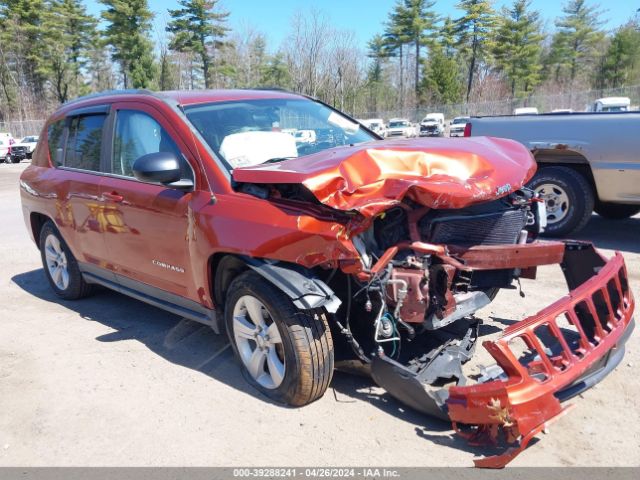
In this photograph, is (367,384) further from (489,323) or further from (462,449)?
(489,323)

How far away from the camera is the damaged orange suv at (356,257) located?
298cm

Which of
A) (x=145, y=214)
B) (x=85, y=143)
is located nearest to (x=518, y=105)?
(x=85, y=143)

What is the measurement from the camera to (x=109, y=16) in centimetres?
5066

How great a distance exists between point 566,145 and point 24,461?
6.58 m

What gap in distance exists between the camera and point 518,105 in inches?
2048

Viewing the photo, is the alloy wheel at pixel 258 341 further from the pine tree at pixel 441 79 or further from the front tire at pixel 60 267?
the pine tree at pixel 441 79

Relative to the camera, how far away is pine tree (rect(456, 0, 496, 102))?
56.2 meters

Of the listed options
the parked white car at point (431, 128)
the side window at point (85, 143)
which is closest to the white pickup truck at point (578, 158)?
the side window at point (85, 143)

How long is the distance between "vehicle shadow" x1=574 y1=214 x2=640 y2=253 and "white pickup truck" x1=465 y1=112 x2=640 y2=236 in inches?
17.1

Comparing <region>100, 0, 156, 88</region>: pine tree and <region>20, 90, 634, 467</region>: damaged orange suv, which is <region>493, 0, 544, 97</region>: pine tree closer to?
<region>100, 0, 156, 88</region>: pine tree

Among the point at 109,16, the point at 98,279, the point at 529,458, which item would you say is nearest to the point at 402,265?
the point at 529,458

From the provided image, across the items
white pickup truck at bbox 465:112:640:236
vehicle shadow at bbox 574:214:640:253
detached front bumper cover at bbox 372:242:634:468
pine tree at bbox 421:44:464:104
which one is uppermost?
pine tree at bbox 421:44:464:104

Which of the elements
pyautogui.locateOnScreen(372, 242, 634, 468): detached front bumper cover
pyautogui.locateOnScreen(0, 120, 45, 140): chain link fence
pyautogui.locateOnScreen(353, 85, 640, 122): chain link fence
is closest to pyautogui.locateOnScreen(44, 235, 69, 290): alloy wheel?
pyautogui.locateOnScreen(372, 242, 634, 468): detached front bumper cover

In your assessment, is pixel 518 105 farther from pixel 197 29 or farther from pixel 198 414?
pixel 198 414
